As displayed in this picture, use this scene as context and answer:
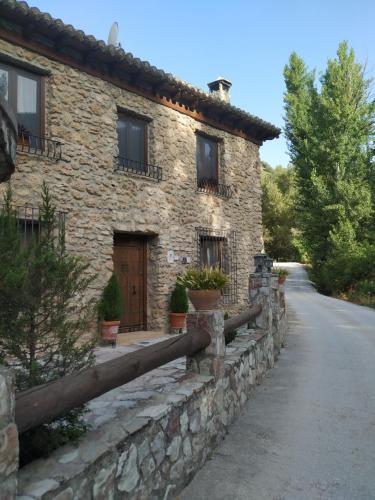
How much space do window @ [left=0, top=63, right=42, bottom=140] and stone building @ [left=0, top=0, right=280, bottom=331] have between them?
0.02m

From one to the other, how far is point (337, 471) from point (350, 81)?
2261 cm

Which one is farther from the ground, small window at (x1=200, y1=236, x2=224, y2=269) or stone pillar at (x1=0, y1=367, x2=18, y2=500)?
small window at (x1=200, y1=236, x2=224, y2=269)

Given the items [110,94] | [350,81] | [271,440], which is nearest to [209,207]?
[110,94]

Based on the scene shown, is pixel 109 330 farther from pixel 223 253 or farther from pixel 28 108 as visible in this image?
pixel 223 253

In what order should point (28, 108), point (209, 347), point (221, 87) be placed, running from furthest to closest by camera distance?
point (221, 87) < point (28, 108) < point (209, 347)

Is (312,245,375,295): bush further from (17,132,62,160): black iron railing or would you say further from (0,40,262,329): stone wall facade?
(17,132,62,160): black iron railing

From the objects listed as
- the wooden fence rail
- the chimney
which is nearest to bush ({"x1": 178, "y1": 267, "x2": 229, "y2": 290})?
the wooden fence rail

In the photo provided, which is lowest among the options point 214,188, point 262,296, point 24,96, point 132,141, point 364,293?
point 364,293

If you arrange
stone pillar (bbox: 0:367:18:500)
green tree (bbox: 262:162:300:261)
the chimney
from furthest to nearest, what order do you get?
green tree (bbox: 262:162:300:261)
the chimney
stone pillar (bbox: 0:367:18:500)

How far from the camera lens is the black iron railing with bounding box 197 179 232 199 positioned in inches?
405

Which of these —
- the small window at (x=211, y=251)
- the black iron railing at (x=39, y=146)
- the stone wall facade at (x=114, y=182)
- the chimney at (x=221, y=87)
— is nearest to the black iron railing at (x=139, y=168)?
the stone wall facade at (x=114, y=182)

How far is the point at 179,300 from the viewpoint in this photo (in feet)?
28.8

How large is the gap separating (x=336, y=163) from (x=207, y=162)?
41.6ft

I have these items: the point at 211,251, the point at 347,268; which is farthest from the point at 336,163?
the point at 211,251
